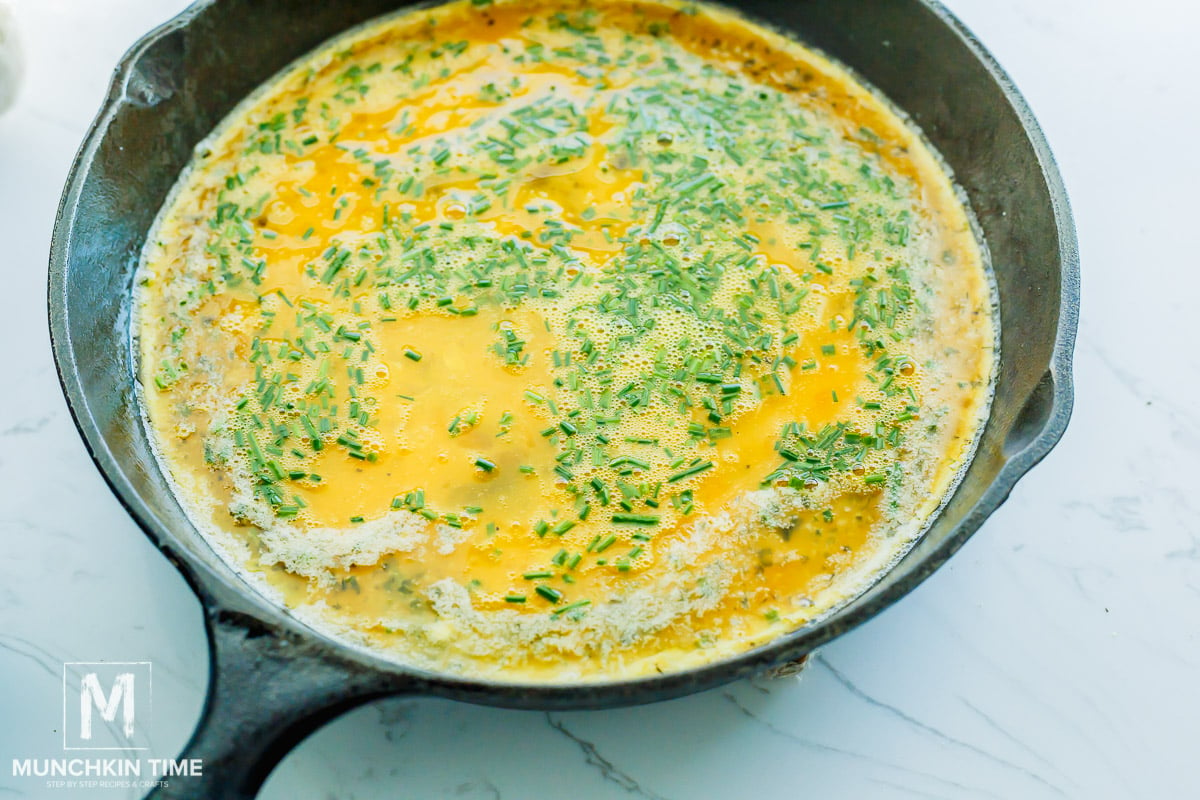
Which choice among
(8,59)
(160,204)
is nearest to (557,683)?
(160,204)

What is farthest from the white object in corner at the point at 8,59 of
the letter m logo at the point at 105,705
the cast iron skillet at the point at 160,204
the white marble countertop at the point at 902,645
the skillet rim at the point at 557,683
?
the letter m logo at the point at 105,705

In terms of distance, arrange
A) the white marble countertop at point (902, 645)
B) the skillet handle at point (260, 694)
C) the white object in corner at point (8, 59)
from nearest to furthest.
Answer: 1. the skillet handle at point (260, 694)
2. the white marble countertop at point (902, 645)
3. the white object in corner at point (8, 59)

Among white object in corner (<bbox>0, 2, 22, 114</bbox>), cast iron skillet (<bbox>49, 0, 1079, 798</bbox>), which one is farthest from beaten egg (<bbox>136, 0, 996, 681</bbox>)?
white object in corner (<bbox>0, 2, 22, 114</bbox>)

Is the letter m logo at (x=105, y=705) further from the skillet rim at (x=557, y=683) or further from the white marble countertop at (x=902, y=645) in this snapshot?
the skillet rim at (x=557, y=683)

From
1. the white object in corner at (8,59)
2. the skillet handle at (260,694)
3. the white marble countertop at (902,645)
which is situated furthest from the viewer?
the white object in corner at (8,59)

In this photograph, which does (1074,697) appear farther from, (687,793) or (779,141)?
(779,141)

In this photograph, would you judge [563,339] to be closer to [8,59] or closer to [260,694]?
[260,694]
